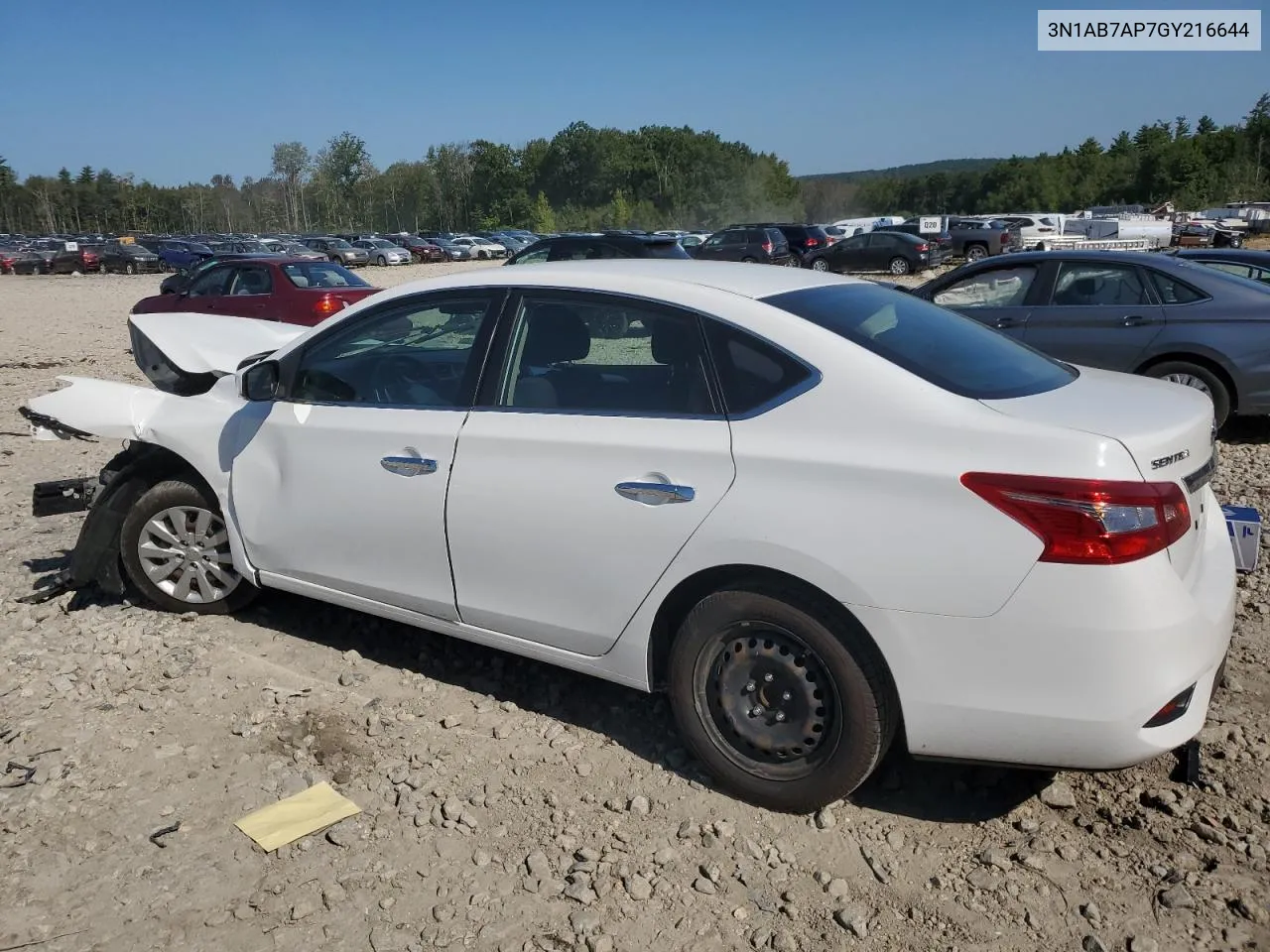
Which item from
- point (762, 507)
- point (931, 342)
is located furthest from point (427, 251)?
point (762, 507)

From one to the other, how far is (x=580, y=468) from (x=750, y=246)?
29240mm

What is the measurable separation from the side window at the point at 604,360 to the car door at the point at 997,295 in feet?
19.1

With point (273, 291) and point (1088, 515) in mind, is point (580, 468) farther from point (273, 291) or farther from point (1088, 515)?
point (273, 291)

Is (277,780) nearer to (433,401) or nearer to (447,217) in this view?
(433,401)

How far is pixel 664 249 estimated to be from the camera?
17375 mm

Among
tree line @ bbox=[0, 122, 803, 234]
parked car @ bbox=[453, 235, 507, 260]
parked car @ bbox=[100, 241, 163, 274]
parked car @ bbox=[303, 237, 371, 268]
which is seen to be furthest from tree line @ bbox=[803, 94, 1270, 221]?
parked car @ bbox=[100, 241, 163, 274]

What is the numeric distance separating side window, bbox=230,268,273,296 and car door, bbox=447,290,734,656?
11823 mm

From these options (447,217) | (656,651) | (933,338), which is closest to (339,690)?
(656,651)

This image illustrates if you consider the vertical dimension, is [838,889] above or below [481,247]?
below

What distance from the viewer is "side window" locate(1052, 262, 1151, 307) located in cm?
833

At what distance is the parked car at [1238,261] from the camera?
9766mm

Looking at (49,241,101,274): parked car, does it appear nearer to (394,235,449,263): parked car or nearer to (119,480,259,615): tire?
(394,235,449,263): parked car

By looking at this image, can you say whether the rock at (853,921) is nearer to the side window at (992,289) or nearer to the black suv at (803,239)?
the side window at (992,289)

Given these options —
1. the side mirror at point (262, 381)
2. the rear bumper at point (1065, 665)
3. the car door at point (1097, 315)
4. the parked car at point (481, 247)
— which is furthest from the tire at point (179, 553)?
the parked car at point (481, 247)
